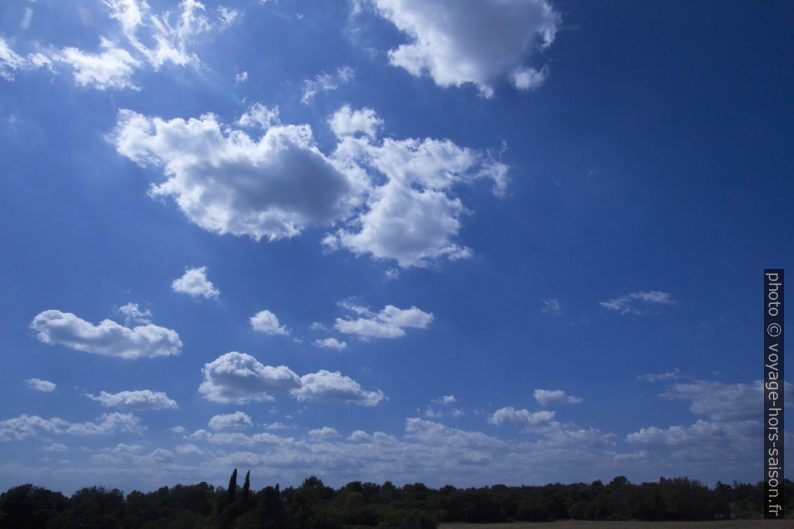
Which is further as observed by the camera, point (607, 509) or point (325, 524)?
point (607, 509)

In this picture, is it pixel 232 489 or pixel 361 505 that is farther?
pixel 361 505

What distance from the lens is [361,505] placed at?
210 feet

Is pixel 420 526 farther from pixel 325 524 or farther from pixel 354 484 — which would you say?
pixel 354 484

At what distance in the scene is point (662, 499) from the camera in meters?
79.6

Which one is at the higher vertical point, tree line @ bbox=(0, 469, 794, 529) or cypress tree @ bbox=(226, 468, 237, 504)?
cypress tree @ bbox=(226, 468, 237, 504)

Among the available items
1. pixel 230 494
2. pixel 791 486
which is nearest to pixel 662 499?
pixel 791 486

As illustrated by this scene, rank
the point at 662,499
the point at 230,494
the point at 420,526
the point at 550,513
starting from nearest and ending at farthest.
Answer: the point at 230,494 → the point at 420,526 → the point at 662,499 → the point at 550,513

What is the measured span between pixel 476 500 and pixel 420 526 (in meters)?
39.6

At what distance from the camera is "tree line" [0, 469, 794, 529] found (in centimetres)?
4584

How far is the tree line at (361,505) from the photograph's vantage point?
45844 millimetres

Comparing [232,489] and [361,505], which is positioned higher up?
[232,489]

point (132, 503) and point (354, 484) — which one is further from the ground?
point (132, 503)

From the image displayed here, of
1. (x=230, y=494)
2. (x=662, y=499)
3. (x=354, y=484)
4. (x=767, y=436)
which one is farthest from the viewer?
(x=354, y=484)

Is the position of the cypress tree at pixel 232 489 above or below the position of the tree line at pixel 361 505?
above
